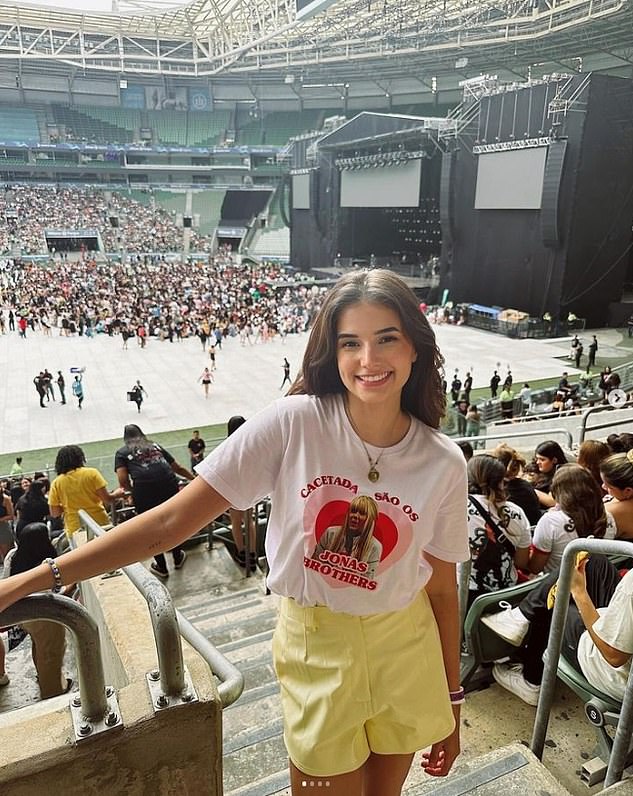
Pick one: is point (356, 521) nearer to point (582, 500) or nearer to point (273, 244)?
point (582, 500)

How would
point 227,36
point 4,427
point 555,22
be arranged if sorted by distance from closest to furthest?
point 4,427, point 555,22, point 227,36

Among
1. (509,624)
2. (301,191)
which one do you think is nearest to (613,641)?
(509,624)

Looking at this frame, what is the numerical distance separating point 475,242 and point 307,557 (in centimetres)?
2681

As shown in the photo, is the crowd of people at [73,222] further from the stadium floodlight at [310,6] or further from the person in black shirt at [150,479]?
the person in black shirt at [150,479]

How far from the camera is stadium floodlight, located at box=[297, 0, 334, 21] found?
30.5 meters

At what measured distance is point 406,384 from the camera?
1.40 meters

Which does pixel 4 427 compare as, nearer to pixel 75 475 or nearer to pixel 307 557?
pixel 75 475

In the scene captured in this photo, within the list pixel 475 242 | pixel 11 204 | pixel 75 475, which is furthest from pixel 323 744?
pixel 11 204

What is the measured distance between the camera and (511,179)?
23.9m

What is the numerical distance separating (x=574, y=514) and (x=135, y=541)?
1758 millimetres

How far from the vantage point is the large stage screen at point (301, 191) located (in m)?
38.2

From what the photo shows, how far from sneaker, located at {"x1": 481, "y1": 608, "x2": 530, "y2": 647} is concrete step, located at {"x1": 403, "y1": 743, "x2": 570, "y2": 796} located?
1.65 ft

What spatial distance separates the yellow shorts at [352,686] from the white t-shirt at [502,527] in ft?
3.83

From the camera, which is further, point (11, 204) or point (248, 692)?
point (11, 204)
